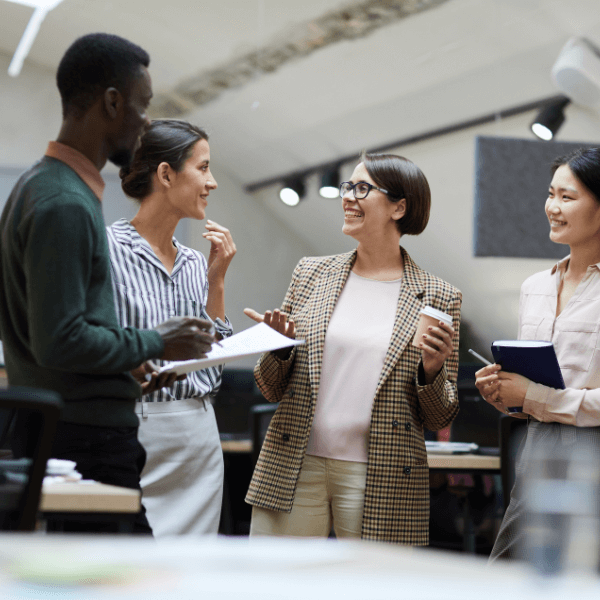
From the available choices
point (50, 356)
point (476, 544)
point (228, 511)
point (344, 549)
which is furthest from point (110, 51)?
point (476, 544)

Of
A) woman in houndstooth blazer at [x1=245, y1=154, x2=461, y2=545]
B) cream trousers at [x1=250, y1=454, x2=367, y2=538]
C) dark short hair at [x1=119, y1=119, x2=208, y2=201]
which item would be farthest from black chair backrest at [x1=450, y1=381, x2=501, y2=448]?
dark short hair at [x1=119, y1=119, x2=208, y2=201]

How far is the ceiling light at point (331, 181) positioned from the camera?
5.04m

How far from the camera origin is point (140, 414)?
6.09 feet

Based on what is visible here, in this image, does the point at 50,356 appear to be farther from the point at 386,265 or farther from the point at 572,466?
the point at 386,265

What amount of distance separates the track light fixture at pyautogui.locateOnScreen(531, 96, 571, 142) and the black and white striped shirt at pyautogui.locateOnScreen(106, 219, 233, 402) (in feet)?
9.31

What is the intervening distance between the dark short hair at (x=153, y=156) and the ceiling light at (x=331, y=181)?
3.05 m

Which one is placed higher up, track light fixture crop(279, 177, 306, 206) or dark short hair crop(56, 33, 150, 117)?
track light fixture crop(279, 177, 306, 206)

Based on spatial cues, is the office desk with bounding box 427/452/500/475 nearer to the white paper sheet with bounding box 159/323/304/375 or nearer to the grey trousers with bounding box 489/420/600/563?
the grey trousers with bounding box 489/420/600/563

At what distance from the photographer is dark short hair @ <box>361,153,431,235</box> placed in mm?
2176

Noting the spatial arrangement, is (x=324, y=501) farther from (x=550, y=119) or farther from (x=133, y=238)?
(x=550, y=119)

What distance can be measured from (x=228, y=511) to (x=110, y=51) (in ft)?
8.90

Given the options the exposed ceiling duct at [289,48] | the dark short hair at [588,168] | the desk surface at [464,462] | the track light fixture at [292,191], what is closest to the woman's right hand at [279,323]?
the dark short hair at [588,168]

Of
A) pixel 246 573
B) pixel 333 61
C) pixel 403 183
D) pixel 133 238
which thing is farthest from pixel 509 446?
pixel 333 61

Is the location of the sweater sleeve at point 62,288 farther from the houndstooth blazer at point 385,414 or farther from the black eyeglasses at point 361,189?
the black eyeglasses at point 361,189
